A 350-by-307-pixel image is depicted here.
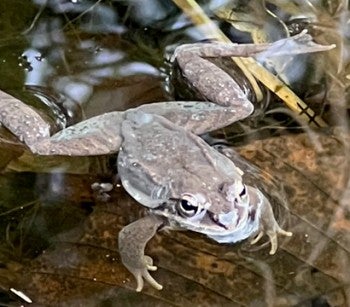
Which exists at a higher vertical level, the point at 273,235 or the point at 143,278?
the point at 273,235

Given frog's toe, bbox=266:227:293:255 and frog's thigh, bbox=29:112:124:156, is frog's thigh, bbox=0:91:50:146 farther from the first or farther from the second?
frog's toe, bbox=266:227:293:255

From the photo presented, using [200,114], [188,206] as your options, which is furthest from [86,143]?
[188,206]

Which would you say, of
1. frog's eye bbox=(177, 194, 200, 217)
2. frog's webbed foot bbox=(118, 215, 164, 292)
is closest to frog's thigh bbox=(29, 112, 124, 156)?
frog's webbed foot bbox=(118, 215, 164, 292)

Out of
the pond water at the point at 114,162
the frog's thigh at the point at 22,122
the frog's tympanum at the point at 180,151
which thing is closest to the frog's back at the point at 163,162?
the frog's tympanum at the point at 180,151

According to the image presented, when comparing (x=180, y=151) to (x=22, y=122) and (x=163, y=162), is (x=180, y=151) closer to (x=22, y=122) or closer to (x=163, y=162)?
(x=163, y=162)

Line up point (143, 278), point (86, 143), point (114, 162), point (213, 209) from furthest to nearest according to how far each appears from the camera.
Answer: point (114, 162) → point (86, 143) → point (143, 278) → point (213, 209)

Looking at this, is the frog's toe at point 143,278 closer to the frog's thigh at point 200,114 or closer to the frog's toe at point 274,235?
the frog's toe at point 274,235

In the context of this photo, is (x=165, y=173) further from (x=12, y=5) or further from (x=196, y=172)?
(x=12, y=5)
